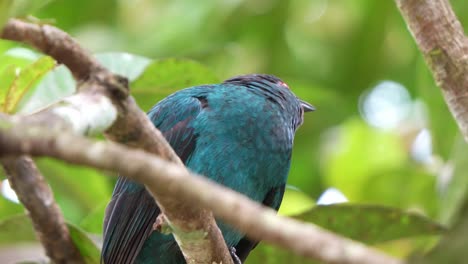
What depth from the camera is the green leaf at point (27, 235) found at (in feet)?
12.4

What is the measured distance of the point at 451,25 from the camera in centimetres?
365

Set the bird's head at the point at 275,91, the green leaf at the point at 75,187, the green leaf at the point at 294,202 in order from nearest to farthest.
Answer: the bird's head at the point at 275,91
the green leaf at the point at 75,187
the green leaf at the point at 294,202

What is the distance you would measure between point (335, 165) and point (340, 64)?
77 cm

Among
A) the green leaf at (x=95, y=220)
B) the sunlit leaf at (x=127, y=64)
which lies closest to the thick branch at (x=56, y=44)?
the sunlit leaf at (x=127, y=64)

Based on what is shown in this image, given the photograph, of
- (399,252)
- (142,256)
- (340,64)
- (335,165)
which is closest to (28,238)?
(142,256)

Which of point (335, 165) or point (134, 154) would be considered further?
point (335, 165)

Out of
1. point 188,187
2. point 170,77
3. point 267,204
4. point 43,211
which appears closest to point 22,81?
point 43,211

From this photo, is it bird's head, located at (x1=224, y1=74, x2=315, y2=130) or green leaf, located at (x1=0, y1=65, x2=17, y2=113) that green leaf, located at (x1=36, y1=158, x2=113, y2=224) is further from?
green leaf, located at (x1=0, y1=65, x2=17, y2=113)

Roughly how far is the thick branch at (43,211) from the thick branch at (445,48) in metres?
1.69

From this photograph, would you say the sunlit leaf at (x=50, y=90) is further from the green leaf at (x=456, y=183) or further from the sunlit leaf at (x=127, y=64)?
the green leaf at (x=456, y=183)

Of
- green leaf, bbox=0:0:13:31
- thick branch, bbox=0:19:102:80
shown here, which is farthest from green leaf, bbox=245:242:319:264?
green leaf, bbox=0:0:13:31

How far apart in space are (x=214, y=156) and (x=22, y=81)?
90 cm

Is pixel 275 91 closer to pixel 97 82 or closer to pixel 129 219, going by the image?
pixel 129 219

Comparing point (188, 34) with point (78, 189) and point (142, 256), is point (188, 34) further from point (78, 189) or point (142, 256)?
point (142, 256)
